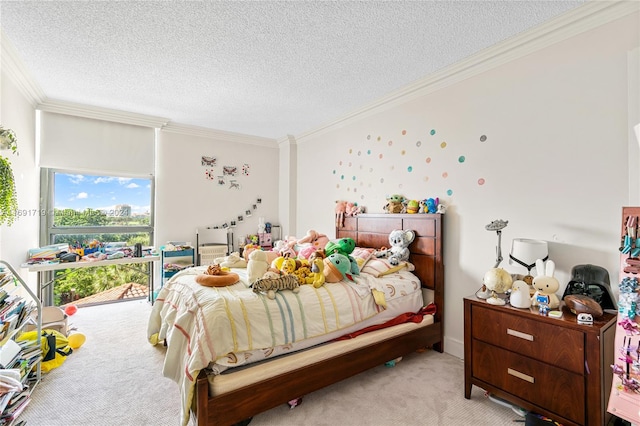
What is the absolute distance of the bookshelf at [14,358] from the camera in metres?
1.44

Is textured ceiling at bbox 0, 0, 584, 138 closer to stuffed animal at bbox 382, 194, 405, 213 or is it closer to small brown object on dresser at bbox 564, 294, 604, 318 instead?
stuffed animal at bbox 382, 194, 405, 213

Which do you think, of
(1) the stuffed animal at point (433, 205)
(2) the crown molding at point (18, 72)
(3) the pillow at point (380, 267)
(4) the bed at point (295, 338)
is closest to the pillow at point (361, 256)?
(3) the pillow at point (380, 267)

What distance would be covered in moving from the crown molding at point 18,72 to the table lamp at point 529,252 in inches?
155

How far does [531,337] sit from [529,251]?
55cm

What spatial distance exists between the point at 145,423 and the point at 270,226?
3475mm

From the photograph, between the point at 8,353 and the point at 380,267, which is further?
the point at 380,267

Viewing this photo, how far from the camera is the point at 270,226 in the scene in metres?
5.05

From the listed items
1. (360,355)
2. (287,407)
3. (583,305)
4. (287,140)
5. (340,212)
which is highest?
(287,140)

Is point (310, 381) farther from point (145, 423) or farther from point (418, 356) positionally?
point (418, 356)

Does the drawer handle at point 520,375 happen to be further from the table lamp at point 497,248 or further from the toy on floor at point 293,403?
the toy on floor at point 293,403

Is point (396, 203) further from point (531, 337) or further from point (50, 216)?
point (50, 216)

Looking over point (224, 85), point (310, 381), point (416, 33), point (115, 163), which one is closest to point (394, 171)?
point (416, 33)

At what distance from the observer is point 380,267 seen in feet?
8.68

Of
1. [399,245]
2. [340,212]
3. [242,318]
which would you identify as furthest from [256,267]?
[340,212]
